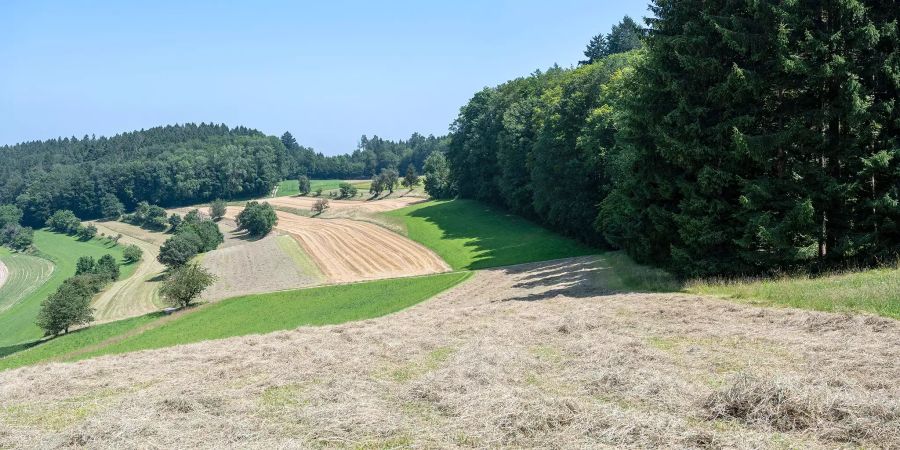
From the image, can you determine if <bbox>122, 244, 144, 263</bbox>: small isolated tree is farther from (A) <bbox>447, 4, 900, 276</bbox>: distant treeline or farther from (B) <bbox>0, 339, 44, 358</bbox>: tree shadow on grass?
(A) <bbox>447, 4, 900, 276</bbox>: distant treeline

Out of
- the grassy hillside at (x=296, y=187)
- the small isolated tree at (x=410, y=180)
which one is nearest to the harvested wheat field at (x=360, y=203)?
the small isolated tree at (x=410, y=180)

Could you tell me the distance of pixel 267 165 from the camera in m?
154

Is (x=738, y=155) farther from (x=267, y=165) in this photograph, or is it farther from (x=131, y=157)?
(x=131, y=157)

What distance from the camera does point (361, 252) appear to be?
62.9 m

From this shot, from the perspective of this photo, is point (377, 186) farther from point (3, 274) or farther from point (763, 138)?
point (763, 138)

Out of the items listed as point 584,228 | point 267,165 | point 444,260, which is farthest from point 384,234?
point 267,165

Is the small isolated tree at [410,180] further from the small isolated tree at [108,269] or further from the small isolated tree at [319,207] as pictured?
the small isolated tree at [108,269]

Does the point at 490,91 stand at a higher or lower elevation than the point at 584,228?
higher

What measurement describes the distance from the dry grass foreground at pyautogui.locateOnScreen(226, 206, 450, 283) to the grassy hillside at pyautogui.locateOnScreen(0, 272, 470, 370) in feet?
25.0

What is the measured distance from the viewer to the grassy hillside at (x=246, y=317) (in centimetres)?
3212

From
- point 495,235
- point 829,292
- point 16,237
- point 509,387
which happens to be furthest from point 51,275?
point 829,292

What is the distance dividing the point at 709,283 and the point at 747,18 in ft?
38.6

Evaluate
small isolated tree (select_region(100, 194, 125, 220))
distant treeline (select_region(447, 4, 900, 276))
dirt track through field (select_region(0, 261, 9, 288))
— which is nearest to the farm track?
dirt track through field (select_region(0, 261, 9, 288))

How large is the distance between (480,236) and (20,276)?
75160 mm
